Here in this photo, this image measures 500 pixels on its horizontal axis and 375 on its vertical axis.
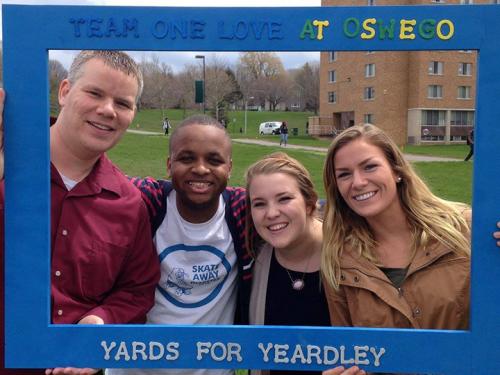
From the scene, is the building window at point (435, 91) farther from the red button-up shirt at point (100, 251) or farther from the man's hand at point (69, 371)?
the man's hand at point (69, 371)

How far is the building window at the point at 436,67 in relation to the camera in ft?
88.2

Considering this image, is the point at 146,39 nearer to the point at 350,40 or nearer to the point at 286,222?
the point at 350,40

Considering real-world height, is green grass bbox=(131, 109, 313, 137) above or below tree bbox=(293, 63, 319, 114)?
below

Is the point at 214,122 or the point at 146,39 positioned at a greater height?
the point at 146,39

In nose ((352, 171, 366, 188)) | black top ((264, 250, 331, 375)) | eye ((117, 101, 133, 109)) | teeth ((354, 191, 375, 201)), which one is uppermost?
eye ((117, 101, 133, 109))

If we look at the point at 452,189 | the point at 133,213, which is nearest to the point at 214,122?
the point at 133,213

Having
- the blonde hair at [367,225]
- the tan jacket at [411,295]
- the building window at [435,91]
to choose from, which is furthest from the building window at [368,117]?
the tan jacket at [411,295]

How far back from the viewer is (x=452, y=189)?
390 inches

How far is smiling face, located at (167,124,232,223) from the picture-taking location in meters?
2.13

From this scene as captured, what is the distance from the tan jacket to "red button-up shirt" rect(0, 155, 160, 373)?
2.67 ft

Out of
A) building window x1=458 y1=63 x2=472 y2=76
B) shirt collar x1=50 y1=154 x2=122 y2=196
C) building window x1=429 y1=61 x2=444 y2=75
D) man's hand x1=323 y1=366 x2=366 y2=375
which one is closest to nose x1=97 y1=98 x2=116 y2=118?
shirt collar x1=50 y1=154 x2=122 y2=196

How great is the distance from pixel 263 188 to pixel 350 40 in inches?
29.6

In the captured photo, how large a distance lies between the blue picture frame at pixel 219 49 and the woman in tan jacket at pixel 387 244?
200 millimetres

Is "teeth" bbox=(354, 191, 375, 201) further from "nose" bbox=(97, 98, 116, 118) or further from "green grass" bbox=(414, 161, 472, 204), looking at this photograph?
"green grass" bbox=(414, 161, 472, 204)
